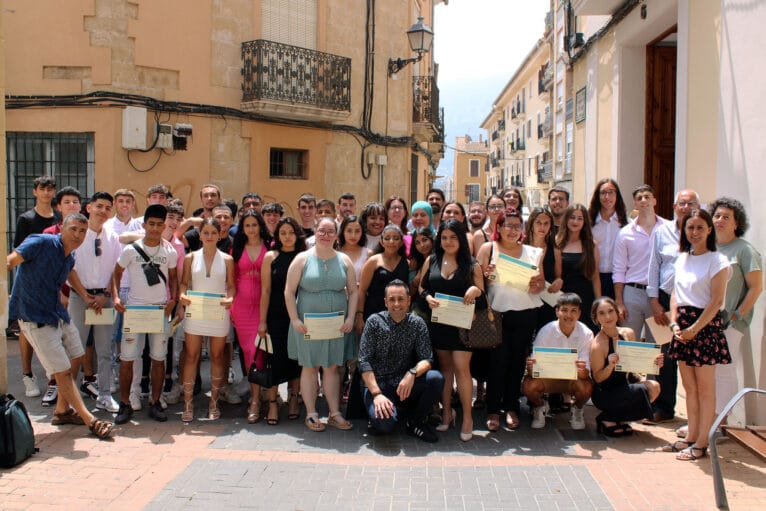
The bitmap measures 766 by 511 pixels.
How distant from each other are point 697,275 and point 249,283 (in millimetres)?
3870

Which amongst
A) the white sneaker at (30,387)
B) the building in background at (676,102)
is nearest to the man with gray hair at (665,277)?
the building in background at (676,102)

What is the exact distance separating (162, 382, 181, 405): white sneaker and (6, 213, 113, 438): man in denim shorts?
1.06m

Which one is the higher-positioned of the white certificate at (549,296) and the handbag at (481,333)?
the white certificate at (549,296)

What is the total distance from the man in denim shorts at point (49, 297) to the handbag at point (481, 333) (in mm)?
3136

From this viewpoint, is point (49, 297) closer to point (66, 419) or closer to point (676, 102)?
point (66, 419)

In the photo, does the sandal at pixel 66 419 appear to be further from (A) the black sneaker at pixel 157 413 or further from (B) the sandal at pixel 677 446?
(B) the sandal at pixel 677 446

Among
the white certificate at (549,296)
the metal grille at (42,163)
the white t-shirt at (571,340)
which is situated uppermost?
the metal grille at (42,163)

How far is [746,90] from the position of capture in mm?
6137

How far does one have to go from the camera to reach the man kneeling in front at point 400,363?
5.78 m

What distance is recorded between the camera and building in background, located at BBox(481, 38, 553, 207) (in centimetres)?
3662

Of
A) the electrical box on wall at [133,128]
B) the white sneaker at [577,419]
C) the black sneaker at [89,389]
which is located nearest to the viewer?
the white sneaker at [577,419]

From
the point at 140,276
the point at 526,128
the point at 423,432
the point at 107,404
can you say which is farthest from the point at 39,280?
the point at 526,128

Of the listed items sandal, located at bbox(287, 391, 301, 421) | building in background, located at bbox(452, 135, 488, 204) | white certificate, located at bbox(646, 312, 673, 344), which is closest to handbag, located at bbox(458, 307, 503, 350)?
white certificate, located at bbox(646, 312, 673, 344)

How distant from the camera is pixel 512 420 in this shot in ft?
20.2
